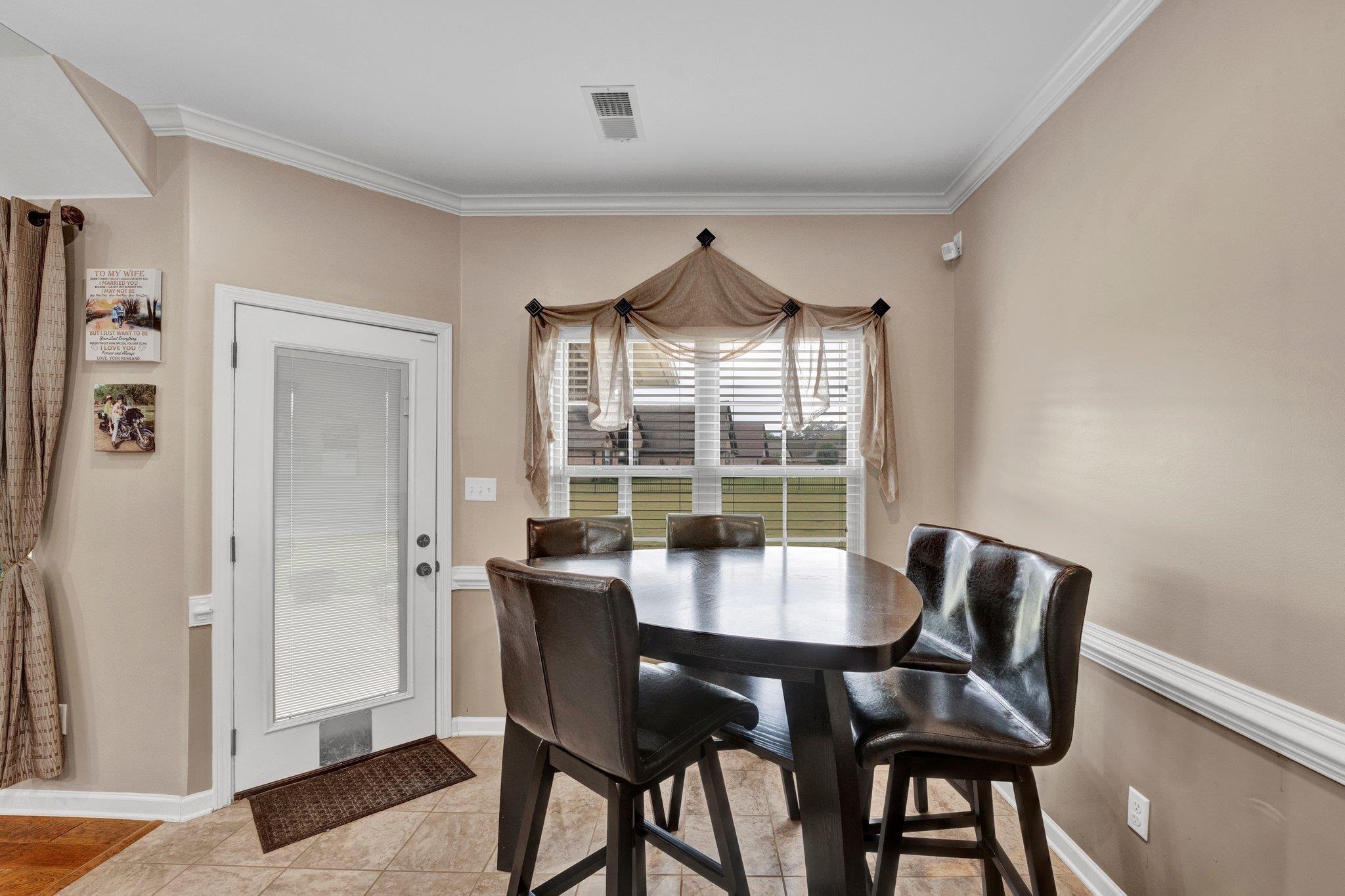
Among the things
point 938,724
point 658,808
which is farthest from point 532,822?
point 938,724

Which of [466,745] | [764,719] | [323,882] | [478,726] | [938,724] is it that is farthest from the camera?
[478,726]

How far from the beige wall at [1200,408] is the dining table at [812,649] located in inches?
29.0

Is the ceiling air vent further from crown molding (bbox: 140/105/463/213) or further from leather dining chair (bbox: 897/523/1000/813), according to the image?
leather dining chair (bbox: 897/523/1000/813)

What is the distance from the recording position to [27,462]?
91.3 inches

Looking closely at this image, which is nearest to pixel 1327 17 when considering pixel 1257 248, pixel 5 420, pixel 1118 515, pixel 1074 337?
pixel 1257 248

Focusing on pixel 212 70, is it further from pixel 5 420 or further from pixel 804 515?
pixel 804 515

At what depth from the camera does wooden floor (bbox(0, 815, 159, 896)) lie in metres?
2.01

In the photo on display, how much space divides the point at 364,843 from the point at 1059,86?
3.64m

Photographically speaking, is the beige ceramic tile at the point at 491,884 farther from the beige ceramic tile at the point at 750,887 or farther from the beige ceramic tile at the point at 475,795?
the beige ceramic tile at the point at 750,887

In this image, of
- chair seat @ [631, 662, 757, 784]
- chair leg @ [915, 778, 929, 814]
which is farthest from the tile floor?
chair seat @ [631, 662, 757, 784]

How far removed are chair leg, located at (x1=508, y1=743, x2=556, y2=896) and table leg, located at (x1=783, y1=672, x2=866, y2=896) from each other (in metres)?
0.61

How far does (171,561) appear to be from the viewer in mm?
2393

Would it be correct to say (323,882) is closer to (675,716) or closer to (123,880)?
(123,880)

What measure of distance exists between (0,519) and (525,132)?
2.47 m
